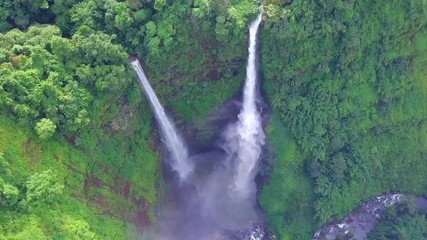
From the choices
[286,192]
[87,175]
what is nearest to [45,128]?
[87,175]

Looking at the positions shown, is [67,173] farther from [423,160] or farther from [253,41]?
[423,160]

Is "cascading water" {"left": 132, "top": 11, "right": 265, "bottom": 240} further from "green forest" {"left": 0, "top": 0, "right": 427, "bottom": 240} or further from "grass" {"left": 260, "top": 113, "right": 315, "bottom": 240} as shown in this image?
"grass" {"left": 260, "top": 113, "right": 315, "bottom": 240}

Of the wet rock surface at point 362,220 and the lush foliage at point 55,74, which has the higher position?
the lush foliage at point 55,74

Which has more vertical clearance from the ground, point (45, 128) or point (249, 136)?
point (45, 128)

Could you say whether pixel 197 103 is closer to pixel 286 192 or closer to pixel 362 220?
pixel 286 192

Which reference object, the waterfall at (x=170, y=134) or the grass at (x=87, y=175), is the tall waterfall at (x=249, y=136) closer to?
the waterfall at (x=170, y=134)

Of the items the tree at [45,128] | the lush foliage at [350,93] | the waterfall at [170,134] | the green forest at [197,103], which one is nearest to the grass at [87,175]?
the green forest at [197,103]

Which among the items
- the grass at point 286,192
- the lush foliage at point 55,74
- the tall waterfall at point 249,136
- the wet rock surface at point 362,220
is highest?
the lush foliage at point 55,74
